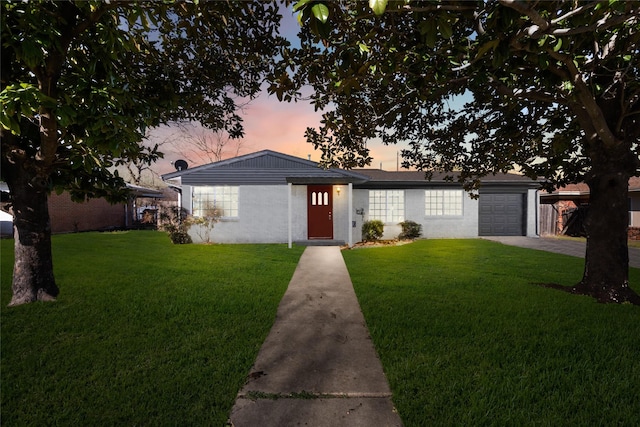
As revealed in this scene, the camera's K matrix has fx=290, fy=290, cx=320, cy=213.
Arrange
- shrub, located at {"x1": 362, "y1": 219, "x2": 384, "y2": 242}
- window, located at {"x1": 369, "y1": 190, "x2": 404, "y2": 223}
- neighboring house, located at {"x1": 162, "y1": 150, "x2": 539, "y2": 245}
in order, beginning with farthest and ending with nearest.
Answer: window, located at {"x1": 369, "y1": 190, "x2": 404, "y2": 223}, shrub, located at {"x1": 362, "y1": 219, "x2": 384, "y2": 242}, neighboring house, located at {"x1": 162, "y1": 150, "x2": 539, "y2": 245}

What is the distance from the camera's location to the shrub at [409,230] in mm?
14859

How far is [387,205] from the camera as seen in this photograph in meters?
15.1

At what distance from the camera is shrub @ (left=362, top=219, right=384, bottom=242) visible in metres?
14.4

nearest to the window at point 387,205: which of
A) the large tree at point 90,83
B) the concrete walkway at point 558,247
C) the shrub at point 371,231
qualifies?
the shrub at point 371,231

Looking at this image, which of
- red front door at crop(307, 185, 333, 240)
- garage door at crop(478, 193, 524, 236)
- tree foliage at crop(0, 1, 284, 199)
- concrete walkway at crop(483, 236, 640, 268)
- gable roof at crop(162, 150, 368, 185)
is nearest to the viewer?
tree foliage at crop(0, 1, 284, 199)

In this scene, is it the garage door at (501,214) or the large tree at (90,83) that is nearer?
the large tree at (90,83)

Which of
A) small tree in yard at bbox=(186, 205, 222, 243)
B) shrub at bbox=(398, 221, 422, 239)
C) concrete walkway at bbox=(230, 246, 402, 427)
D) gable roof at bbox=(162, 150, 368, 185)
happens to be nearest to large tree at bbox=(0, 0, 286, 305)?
concrete walkway at bbox=(230, 246, 402, 427)

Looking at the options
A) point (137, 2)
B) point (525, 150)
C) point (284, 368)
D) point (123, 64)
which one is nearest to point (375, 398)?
point (284, 368)

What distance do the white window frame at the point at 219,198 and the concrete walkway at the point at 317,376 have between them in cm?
952

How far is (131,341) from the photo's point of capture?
3.80m

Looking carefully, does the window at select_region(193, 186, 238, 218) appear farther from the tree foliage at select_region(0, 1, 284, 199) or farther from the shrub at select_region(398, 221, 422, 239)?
the shrub at select_region(398, 221, 422, 239)

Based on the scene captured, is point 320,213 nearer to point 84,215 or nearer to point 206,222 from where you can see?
point 206,222

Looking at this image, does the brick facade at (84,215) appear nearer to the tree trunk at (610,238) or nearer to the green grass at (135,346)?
the green grass at (135,346)

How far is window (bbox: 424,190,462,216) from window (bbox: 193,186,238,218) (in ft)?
32.3
